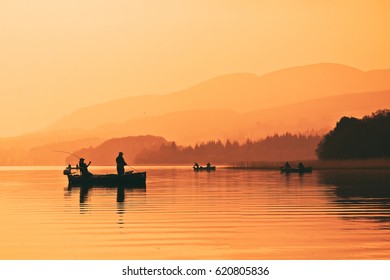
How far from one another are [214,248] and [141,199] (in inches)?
746

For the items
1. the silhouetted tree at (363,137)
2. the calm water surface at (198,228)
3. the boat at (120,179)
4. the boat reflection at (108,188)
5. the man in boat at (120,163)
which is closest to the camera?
the calm water surface at (198,228)

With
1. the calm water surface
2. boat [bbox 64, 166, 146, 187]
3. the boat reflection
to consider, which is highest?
boat [bbox 64, 166, 146, 187]

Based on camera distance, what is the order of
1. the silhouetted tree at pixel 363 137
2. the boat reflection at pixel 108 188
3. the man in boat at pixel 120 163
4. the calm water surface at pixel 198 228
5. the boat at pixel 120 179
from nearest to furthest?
1. the calm water surface at pixel 198 228
2. the man in boat at pixel 120 163
3. the boat reflection at pixel 108 188
4. the boat at pixel 120 179
5. the silhouetted tree at pixel 363 137

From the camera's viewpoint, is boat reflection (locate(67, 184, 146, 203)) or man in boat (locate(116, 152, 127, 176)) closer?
man in boat (locate(116, 152, 127, 176))

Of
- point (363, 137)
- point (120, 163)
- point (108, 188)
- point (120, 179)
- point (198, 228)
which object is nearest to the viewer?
point (198, 228)

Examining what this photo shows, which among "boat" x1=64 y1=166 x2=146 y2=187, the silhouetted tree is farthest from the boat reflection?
the silhouetted tree

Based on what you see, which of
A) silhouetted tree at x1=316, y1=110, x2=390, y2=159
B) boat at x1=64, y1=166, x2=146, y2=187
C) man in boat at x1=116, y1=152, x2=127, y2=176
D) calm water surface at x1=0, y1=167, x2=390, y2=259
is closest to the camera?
calm water surface at x1=0, y1=167, x2=390, y2=259

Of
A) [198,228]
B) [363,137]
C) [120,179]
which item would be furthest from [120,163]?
[363,137]

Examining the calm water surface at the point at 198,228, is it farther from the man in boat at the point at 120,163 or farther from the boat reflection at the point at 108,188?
the boat reflection at the point at 108,188

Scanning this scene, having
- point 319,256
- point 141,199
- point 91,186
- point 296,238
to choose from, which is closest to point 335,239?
point 296,238

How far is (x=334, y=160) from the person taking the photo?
505ft

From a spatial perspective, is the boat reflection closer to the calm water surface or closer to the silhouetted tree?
the calm water surface

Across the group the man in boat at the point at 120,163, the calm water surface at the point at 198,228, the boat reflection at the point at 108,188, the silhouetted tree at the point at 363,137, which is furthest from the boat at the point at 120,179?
the silhouetted tree at the point at 363,137

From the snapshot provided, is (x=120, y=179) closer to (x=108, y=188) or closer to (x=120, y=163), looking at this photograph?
(x=120, y=163)
